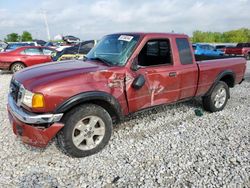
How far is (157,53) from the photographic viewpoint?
15.4ft

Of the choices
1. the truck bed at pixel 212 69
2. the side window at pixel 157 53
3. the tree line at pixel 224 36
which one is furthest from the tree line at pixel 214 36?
the side window at pixel 157 53

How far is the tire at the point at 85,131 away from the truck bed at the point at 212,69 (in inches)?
92.8

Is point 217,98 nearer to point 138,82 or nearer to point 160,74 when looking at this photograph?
point 160,74

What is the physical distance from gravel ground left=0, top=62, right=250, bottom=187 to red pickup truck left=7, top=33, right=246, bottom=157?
1.13ft

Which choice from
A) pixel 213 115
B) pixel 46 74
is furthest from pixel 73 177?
pixel 213 115

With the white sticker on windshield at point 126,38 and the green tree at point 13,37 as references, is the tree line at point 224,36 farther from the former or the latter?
the white sticker on windshield at point 126,38

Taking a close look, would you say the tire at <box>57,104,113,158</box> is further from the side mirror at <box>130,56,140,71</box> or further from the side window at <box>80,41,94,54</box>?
the side window at <box>80,41,94,54</box>

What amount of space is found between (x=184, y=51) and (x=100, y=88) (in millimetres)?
2011

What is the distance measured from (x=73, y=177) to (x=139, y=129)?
5.88 feet

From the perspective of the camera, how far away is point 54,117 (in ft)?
10.8

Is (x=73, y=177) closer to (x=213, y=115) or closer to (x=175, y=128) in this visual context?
(x=175, y=128)

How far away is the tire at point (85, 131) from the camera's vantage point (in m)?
3.45

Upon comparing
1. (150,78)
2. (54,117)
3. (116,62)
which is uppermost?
(116,62)

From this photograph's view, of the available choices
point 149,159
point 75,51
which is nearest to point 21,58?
point 75,51
